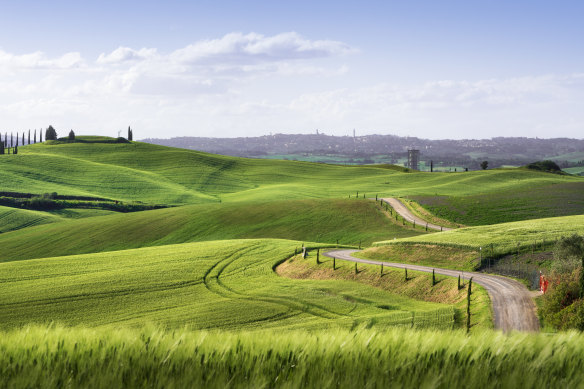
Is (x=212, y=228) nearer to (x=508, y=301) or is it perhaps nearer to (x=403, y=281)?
(x=403, y=281)

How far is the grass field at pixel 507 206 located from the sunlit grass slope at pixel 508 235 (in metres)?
24.0

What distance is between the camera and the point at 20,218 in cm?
11406

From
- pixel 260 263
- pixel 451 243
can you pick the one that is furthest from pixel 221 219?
pixel 451 243

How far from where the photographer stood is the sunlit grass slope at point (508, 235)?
51.0m

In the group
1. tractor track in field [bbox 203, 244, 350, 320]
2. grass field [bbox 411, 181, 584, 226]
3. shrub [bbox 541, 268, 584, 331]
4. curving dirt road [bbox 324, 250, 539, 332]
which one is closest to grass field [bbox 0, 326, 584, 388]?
curving dirt road [bbox 324, 250, 539, 332]

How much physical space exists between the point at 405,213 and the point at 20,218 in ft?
248

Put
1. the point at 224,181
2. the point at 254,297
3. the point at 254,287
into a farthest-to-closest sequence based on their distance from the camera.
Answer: the point at 224,181 → the point at 254,287 → the point at 254,297

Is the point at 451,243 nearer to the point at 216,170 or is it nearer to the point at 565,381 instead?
the point at 565,381

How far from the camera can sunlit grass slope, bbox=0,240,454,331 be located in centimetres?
3600

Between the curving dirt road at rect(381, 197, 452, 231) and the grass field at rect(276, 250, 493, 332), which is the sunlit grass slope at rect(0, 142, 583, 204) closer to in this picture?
the curving dirt road at rect(381, 197, 452, 231)

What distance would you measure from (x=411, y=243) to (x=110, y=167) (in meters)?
143

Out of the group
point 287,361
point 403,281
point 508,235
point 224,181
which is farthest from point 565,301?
point 224,181

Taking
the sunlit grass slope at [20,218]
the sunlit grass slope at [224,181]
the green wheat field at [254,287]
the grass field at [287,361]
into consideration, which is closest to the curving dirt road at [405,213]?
the green wheat field at [254,287]

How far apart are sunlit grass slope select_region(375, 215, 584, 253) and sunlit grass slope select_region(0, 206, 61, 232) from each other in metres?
81.5
